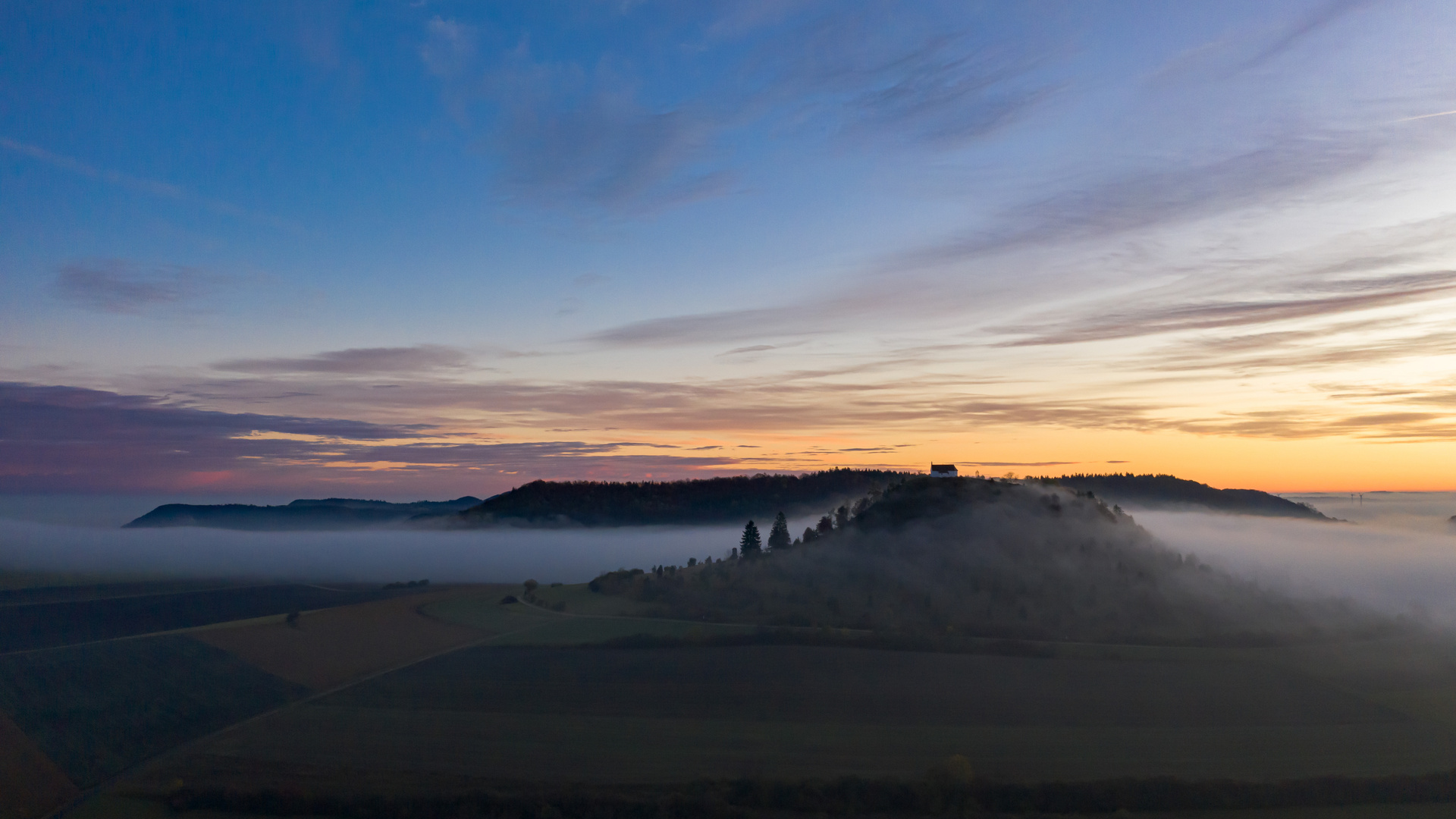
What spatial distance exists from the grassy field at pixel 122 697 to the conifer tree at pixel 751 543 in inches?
3119

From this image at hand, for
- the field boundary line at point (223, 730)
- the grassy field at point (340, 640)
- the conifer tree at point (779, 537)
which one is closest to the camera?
the field boundary line at point (223, 730)

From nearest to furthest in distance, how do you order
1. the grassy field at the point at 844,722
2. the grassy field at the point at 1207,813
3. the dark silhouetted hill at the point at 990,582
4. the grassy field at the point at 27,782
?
1. the grassy field at the point at 1207,813
2. the grassy field at the point at 27,782
3. the grassy field at the point at 844,722
4. the dark silhouetted hill at the point at 990,582

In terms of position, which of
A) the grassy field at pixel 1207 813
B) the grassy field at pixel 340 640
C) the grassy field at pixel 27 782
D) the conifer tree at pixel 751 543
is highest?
the conifer tree at pixel 751 543

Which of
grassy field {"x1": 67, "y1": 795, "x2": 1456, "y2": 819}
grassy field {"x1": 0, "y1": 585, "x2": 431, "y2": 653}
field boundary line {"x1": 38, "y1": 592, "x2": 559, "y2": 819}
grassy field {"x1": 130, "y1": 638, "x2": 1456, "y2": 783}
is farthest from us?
grassy field {"x1": 0, "y1": 585, "x2": 431, "y2": 653}

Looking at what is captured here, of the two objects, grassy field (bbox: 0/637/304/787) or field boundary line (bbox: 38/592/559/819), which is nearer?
field boundary line (bbox: 38/592/559/819)

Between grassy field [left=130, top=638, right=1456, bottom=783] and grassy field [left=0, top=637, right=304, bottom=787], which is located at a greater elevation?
grassy field [left=0, top=637, right=304, bottom=787]

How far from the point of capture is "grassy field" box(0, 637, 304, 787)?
159ft

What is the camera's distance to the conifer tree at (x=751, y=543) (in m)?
135

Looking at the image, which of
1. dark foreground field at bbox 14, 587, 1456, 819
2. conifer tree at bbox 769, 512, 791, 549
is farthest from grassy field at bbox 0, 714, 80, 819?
conifer tree at bbox 769, 512, 791, 549

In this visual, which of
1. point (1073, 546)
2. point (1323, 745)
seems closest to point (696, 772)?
point (1323, 745)

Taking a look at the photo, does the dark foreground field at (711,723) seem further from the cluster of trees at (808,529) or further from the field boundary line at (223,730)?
the cluster of trees at (808,529)

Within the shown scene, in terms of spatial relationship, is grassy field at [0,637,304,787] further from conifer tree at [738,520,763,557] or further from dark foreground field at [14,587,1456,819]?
conifer tree at [738,520,763,557]

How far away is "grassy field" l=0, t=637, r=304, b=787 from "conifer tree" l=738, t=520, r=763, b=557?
79230 mm

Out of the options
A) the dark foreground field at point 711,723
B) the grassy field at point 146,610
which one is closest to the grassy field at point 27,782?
the dark foreground field at point 711,723
